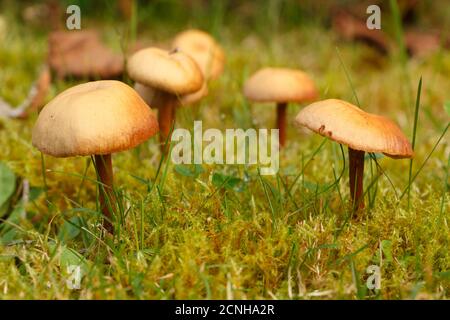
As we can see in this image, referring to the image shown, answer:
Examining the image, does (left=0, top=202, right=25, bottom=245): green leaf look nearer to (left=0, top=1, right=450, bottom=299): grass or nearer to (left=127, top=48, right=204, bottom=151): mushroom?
(left=0, top=1, right=450, bottom=299): grass

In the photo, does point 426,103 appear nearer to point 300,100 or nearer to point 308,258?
point 300,100

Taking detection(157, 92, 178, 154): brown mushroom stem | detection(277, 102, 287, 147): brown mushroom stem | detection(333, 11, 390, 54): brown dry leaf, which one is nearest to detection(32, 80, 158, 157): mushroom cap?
detection(157, 92, 178, 154): brown mushroom stem

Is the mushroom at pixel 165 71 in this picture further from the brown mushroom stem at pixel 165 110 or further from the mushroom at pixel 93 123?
the mushroom at pixel 93 123

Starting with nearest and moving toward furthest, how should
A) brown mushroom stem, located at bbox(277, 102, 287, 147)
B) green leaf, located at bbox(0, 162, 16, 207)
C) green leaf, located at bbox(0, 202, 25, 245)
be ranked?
1. green leaf, located at bbox(0, 202, 25, 245)
2. green leaf, located at bbox(0, 162, 16, 207)
3. brown mushroom stem, located at bbox(277, 102, 287, 147)

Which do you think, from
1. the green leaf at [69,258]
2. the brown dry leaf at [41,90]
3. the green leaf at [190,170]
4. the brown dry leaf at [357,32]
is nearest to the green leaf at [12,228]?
the green leaf at [69,258]

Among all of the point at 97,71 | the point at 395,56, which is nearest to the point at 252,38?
the point at 395,56
